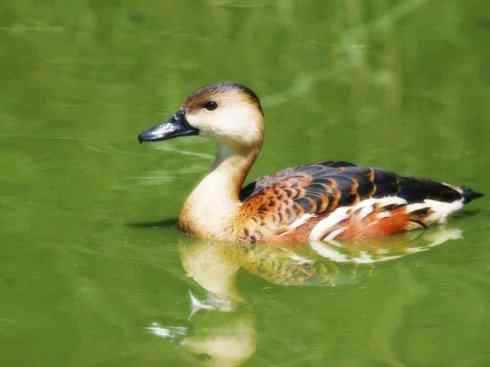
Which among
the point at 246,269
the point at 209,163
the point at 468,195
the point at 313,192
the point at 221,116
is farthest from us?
the point at 209,163

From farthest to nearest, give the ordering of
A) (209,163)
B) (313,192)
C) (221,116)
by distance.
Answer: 1. (209,163)
2. (221,116)
3. (313,192)

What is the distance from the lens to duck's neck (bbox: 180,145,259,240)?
31.5ft

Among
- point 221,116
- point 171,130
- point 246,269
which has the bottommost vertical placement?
point 246,269

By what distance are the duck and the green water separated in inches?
7.3

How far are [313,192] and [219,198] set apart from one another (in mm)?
695

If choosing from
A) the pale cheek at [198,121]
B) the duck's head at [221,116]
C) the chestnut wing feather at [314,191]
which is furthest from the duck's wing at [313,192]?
the pale cheek at [198,121]

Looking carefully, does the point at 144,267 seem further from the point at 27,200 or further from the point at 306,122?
the point at 306,122

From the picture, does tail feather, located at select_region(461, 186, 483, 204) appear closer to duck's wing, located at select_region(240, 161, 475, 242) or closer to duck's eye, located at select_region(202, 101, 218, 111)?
duck's wing, located at select_region(240, 161, 475, 242)

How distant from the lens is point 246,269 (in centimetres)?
915

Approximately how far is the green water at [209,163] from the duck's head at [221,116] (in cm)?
69

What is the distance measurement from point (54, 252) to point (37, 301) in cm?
89

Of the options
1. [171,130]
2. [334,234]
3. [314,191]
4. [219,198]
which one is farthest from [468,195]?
[171,130]

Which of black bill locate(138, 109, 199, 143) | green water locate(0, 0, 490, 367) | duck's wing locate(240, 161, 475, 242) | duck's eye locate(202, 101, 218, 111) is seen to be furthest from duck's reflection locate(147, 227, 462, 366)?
duck's eye locate(202, 101, 218, 111)

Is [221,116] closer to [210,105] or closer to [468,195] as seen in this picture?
[210,105]
